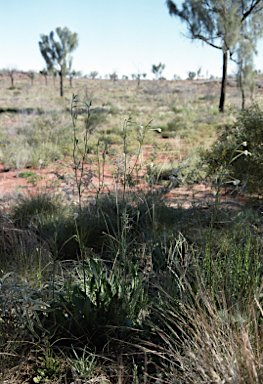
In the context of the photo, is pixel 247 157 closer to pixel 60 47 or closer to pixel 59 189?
pixel 59 189

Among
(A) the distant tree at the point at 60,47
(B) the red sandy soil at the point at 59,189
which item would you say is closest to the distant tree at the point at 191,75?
(A) the distant tree at the point at 60,47

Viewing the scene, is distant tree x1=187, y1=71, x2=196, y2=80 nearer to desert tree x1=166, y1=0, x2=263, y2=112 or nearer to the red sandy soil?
desert tree x1=166, y1=0, x2=263, y2=112

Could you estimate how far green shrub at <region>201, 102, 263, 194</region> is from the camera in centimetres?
448

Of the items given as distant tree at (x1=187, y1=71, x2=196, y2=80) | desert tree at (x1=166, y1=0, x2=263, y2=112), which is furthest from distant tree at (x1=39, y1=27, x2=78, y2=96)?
distant tree at (x1=187, y1=71, x2=196, y2=80)

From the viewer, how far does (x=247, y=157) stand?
4645 mm

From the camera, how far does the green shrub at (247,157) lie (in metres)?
4.48

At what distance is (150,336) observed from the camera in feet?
6.04

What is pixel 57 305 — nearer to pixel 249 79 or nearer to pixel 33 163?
pixel 33 163

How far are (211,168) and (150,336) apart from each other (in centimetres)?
406

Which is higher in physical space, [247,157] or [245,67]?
[245,67]

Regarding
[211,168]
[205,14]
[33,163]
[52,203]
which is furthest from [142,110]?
[52,203]

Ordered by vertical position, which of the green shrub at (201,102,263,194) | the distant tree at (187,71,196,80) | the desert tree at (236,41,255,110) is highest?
the distant tree at (187,71,196,80)

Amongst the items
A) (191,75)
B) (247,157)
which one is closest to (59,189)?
(247,157)

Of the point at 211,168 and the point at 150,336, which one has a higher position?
the point at 211,168
